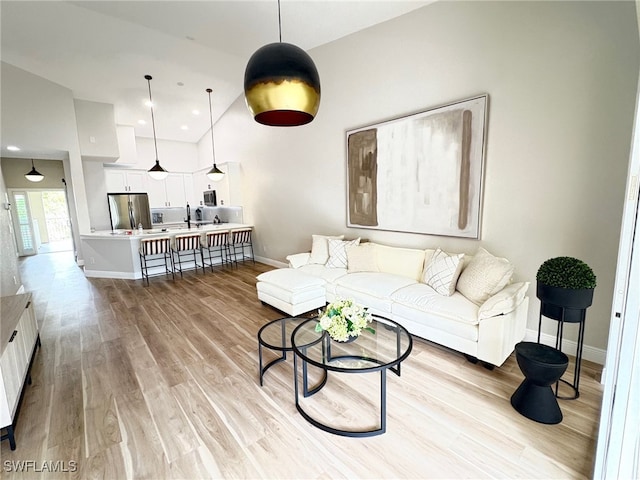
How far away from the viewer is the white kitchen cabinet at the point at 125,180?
6.71 metres

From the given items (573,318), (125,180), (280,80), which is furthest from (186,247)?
(573,318)

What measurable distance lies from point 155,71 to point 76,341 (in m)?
4.48

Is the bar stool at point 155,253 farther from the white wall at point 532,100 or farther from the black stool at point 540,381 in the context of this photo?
the black stool at point 540,381

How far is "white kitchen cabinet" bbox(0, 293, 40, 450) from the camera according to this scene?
5.54ft

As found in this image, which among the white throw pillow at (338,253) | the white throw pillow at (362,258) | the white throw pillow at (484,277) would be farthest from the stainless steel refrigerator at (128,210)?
the white throw pillow at (484,277)

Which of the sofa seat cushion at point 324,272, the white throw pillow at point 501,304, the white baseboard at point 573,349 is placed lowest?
the white baseboard at point 573,349

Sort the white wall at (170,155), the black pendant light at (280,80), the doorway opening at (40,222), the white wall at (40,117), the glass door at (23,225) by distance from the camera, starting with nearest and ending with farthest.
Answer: the black pendant light at (280,80)
the white wall at (40,117)
the white wall at (170,155)
the glass door at (23,225)
the doorway opening at (40,222)

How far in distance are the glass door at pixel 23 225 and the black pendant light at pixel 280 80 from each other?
11.1m

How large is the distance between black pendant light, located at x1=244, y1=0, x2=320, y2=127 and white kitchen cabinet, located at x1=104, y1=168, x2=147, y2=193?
7149 mm

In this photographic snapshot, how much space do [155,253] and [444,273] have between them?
505cm

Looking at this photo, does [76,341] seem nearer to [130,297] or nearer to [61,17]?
[130,297]

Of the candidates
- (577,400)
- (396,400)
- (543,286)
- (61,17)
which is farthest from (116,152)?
(577,400)

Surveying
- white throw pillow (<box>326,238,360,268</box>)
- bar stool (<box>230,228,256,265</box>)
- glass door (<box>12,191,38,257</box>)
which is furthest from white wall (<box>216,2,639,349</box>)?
glass door (<box>12,191,38,257</box>)

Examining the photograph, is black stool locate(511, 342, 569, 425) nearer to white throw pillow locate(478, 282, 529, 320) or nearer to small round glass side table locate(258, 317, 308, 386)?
white throw pillow locate(478, 282, 529, 320)
